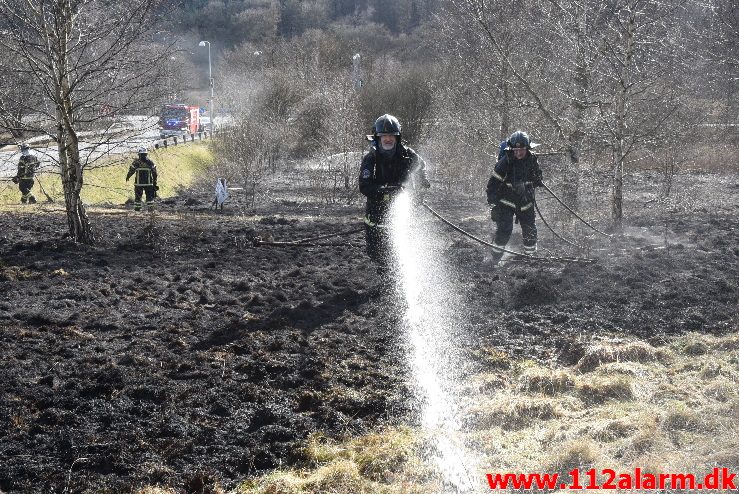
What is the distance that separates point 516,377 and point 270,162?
25.9 meters

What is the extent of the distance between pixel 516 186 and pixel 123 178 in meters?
20.7

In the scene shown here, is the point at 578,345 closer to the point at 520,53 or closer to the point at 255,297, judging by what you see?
the point at 255,297

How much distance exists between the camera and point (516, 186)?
11172mm

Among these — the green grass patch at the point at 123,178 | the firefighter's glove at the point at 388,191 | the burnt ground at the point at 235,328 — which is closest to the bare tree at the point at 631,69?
the burnt ground at the point at 235,328

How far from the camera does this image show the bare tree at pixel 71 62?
11.0 metres

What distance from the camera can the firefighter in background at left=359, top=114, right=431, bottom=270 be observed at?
372 inches

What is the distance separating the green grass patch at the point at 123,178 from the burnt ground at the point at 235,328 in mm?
8524

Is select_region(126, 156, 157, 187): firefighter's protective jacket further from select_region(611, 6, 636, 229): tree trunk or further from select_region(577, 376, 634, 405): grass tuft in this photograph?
select_region(577, 376, 634, 405): grass tuft

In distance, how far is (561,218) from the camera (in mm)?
15125

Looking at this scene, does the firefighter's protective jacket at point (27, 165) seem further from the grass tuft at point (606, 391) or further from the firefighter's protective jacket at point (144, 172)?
the grass tuft at point (606, 391)

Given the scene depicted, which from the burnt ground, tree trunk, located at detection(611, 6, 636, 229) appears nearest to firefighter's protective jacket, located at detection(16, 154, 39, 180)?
the burnt ground

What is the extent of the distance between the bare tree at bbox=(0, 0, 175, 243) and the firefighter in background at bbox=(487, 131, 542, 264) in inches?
200

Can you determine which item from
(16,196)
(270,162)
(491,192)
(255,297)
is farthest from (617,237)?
(270,162)

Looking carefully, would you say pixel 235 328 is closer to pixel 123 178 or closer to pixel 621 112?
A: pixel 621 112
